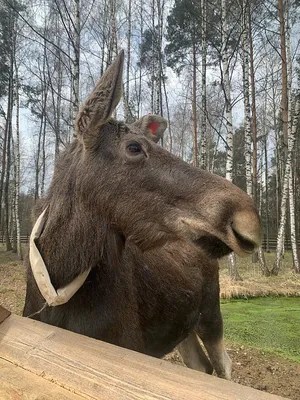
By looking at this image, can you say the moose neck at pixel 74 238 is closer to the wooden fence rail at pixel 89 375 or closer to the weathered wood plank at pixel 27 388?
the wooden fence rail at pixel 89 375

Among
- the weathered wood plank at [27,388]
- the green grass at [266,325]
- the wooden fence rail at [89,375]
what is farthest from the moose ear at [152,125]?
the green grass at [266,325]

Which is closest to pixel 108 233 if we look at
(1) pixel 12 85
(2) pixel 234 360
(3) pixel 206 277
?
(3) pixel 206 277

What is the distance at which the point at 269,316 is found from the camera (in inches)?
303

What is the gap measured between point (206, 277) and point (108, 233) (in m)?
2.14

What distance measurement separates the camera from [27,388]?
1.48m

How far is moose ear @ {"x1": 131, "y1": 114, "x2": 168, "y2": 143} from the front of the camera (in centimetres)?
307

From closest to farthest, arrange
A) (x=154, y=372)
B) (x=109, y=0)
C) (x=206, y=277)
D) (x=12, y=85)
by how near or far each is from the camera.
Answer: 1. (x=154, y=372)
2. (x=206, y=277)
3. (x=109, y=0)
4. (x=12, y=85)

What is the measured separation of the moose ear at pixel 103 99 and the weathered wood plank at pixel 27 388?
60.1 inches

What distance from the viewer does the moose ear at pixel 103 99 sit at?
2400 millimetres

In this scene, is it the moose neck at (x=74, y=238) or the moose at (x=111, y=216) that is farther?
the moose neck at (x=74, y=238)

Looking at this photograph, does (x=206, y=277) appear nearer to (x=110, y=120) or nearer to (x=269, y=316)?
(x=110, y=120)

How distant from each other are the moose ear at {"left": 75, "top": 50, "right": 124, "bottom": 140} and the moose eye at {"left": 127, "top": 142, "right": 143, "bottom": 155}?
0.24 metres

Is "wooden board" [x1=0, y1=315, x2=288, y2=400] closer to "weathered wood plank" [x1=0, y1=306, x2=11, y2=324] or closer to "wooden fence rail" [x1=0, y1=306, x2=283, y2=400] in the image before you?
"wooden fence rail" [x1=0, y1=306, x2=283, y2=400]

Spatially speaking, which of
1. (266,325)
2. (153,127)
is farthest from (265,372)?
(153,127)
